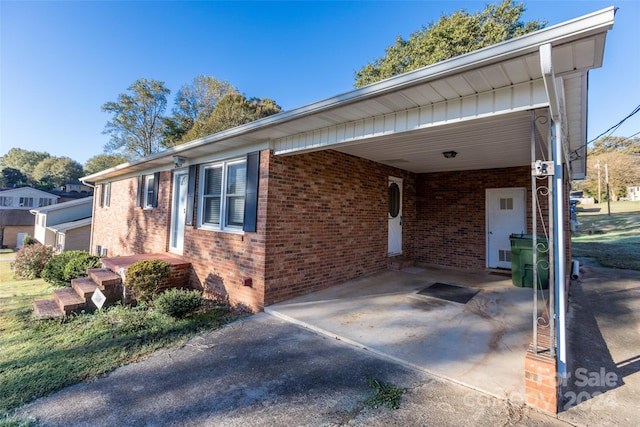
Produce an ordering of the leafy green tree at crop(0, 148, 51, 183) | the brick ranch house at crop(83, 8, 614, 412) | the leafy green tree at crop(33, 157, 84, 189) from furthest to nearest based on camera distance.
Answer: the leafy green tree at crop(0, 148, 51, 183), the leafy green tree at crop(33, 157, 84, 189), the brick ranch house at crop(83, 8, 614, 412)

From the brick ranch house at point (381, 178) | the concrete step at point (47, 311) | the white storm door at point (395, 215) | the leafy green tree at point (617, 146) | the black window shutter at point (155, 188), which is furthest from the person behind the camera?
the leafy green tree at point (617, 146)

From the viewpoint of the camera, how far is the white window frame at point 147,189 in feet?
25.9

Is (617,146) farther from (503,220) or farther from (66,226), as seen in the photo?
(66,226)

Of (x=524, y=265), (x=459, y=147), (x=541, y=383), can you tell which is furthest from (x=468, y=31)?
(x=541, y=383)

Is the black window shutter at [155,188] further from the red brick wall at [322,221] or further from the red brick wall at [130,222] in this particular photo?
the red brick wall at [322,221]

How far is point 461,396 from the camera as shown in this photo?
7.58 ft

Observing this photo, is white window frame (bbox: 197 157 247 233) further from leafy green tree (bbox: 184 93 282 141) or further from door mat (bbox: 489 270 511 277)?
leafy green tree (bbox: 184 93 282 141)

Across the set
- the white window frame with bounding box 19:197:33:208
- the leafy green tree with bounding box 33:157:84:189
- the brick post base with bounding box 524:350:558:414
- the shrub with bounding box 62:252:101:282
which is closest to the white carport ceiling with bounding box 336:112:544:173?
the brick post base with bounding box 524:350:558:414

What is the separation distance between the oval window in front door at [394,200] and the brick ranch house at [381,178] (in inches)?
2.1

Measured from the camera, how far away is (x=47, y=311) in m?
4.59

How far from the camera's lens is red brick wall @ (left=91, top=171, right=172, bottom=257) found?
7269 millimetres

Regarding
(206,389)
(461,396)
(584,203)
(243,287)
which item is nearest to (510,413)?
(461,396)

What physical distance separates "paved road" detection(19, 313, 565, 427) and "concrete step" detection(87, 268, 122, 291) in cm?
285

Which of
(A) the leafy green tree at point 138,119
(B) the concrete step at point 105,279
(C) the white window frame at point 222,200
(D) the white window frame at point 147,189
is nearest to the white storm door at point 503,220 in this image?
(C) the white window frame at point 222,200
